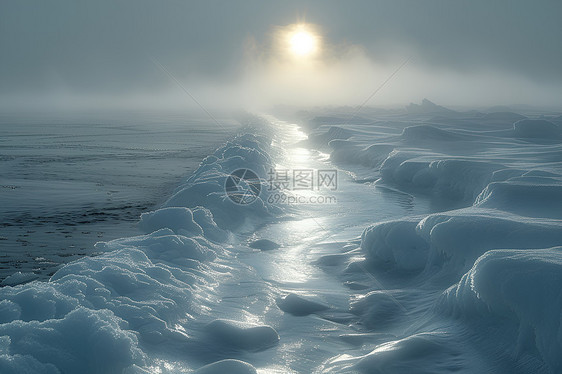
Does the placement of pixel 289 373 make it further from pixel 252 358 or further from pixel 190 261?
pixel 190 261

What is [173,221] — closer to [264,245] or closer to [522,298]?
[264,245]

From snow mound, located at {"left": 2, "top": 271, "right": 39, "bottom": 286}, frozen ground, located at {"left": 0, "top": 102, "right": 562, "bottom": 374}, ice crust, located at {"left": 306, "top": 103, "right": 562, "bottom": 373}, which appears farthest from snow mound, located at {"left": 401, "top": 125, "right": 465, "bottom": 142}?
snow mound, located at {"left": 2, "top": 271, "right": 39, "bottom": 286}

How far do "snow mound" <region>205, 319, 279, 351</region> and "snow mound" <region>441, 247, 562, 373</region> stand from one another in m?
2.07

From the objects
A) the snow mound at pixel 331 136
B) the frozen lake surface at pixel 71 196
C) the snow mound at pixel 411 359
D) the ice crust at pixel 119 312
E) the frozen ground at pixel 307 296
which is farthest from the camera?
the snow mound at pixel 331 136

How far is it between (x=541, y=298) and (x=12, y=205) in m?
12.0

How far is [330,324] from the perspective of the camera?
5.82 metres

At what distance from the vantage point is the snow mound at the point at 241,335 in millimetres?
5207

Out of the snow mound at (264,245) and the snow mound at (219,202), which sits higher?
the snow mound at (219,202)

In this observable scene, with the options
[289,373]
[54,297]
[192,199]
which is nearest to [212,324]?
[289,373]

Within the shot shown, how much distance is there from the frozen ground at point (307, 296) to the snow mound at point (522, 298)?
0.01 metres

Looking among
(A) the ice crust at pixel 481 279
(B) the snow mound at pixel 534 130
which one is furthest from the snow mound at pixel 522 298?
(B) the snow mound at pixel 534 130

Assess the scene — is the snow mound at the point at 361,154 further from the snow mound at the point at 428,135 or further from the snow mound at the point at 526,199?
the snow mound at the point at 526,199

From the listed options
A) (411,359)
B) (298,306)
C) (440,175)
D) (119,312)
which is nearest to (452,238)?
(298,306)

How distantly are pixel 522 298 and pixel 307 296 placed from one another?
2842 millimetres
